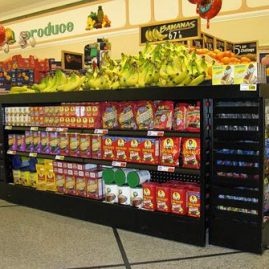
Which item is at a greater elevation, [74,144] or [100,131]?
[100,131]

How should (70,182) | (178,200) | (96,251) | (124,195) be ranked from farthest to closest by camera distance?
(70,182) < (124,195) < (178,200) < (96,251)

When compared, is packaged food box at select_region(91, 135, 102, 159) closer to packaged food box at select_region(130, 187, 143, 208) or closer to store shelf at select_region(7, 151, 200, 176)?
store shelf at select_region(7, 151, 200, 176)

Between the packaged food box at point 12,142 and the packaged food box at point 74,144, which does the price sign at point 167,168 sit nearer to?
the packaged food box at point 74,144

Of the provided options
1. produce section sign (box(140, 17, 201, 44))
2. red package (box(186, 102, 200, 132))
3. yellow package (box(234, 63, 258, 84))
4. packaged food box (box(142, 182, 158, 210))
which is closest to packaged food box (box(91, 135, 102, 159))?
packaged food box (box(142, 182, 158, 210))

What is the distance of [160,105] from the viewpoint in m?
3.39

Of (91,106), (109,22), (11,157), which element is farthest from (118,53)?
(91,106)

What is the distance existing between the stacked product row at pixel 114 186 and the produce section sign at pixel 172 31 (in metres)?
1.91

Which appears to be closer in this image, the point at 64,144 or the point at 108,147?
the point at 108,147

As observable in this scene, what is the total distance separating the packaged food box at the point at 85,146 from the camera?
12.7 ft

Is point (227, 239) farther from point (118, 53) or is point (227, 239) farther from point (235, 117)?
point (118, 53)

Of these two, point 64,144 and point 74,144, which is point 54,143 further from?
point 74,144

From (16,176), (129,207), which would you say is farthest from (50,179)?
(129,207)

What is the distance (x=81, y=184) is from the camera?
3916mm

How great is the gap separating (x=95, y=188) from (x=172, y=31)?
2.24 m
